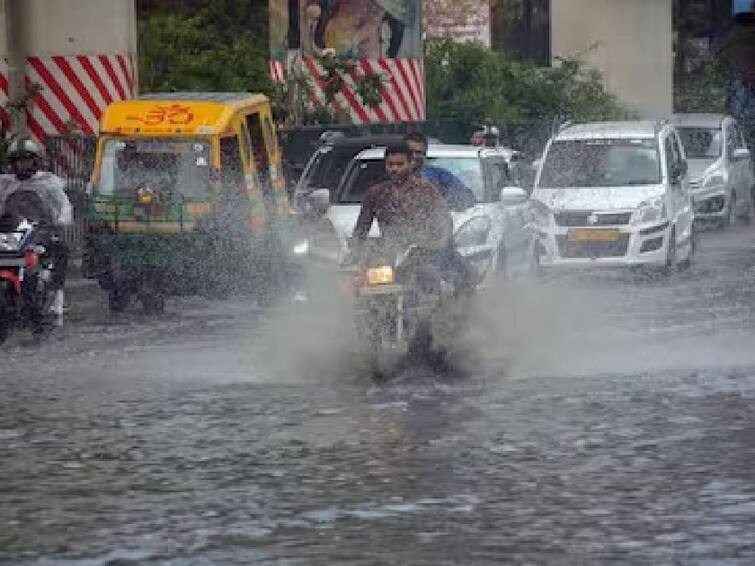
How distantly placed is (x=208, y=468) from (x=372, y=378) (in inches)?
160

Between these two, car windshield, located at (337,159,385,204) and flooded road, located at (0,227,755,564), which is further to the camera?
car windshield, located at (337,159,385,204)

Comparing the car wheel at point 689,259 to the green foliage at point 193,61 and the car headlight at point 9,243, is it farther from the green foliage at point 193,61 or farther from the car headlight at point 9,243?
the car headlight at point 9,243

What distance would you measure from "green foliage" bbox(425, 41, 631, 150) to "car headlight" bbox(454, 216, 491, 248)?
62.4ft

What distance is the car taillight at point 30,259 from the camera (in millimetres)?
19312

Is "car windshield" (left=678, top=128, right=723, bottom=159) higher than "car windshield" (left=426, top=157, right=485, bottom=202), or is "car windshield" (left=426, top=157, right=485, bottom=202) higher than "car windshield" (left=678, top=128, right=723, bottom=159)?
"car windshield" (left=426, top=157, right=485, bottom=202)

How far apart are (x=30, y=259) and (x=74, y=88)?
11.7 meters

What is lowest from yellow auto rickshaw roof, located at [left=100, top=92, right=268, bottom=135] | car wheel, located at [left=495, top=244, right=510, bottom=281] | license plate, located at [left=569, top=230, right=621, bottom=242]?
license plate, located at [left=569, top=230, right=621, bottom=242]

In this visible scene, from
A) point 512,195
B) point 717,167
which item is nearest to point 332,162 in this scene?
point 512,195

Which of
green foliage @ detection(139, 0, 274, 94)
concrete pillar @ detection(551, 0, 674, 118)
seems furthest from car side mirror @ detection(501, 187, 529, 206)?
concrete pillar @ detection(551, 0, 674, 118)

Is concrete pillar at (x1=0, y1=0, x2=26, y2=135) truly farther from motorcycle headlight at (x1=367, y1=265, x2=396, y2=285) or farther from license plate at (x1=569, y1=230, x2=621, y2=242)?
motorcycle headlight at (x1=367, y1=265, x2=396, y2=285)

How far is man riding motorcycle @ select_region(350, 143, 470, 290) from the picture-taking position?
53.7 ft

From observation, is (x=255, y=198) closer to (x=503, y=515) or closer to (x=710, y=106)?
(x=503, y=515)

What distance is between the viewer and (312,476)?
1184 centimetres

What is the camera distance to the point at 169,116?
23094 millimetres
